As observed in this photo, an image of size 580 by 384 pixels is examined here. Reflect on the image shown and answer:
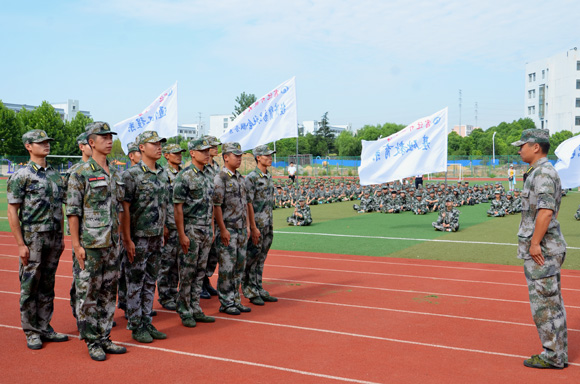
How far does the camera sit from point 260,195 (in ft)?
22.2

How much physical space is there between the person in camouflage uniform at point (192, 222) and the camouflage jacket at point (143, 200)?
0.36 m

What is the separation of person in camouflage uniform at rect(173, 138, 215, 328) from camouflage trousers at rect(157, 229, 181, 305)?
83 centimetres

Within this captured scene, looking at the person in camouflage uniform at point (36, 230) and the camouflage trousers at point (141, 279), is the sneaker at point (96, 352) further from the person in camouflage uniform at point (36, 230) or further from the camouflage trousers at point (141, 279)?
the person in camouflage uniform at point (36, 230)

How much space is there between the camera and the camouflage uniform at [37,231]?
4.95 m

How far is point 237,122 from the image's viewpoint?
40.5 ft

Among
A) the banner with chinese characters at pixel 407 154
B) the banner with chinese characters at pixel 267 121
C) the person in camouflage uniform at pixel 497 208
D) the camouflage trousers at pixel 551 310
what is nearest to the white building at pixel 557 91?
the person in camouflage uniform at pixel 497 208

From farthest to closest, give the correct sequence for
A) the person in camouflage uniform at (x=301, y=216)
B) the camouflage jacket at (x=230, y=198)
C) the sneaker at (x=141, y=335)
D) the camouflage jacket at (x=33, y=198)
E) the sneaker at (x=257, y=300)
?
the person in camouflage uniform at (x=301, y=216) < the sneaker at (x=257, y=300) < the camouflage jacket at (x=230, y=198) < the sneaker at (x=141, y=335) < the camouflage jacket at (x=33, y=198)

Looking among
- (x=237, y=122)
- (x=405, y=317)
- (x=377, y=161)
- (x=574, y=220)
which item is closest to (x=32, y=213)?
(x=405, y=317)

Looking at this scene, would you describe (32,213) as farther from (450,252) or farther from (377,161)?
(377,161)

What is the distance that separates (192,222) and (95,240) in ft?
4.25

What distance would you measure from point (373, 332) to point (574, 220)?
12.7m

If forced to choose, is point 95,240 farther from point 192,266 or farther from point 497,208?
point 497,208

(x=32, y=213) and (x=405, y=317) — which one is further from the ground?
(x=32, y=213)

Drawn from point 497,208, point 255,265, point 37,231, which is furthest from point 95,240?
point 497,208
